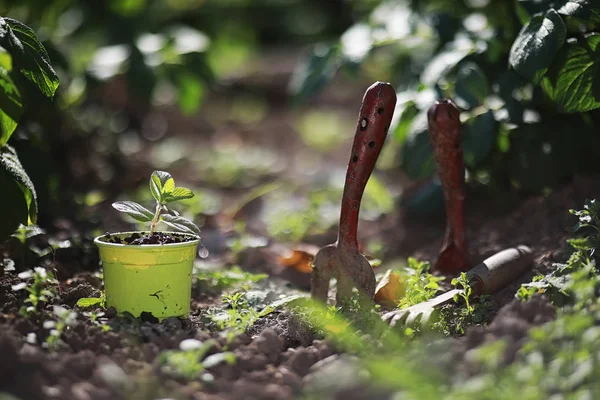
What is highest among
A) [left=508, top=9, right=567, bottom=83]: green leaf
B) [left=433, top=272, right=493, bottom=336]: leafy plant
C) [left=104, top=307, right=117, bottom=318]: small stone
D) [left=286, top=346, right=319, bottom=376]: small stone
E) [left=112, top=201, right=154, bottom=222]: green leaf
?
[left=508, top=9, right=567, bottom=83]: green leaf

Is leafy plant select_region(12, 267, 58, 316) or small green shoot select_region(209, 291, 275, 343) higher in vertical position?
leafy plant select_region(12, 267, 58, 316)

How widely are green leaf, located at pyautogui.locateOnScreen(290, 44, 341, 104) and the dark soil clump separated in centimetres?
133

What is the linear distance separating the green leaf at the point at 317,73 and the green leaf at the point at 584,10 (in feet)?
3.83

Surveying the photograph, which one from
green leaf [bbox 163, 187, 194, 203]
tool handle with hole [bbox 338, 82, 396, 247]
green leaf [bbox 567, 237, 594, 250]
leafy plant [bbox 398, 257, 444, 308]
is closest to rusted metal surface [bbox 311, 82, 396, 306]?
tool handle with hole [bbox 338, 82, 396, 247]

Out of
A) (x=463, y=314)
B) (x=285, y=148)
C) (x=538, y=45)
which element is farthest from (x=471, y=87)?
(x=285, y=148)

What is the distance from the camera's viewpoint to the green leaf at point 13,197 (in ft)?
6.40

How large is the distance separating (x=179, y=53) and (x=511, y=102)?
1850mm

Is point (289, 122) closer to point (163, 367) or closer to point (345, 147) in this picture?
point (345, 147)

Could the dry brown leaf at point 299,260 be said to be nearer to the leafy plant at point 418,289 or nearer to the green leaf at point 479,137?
the leafy plant at point 418,289

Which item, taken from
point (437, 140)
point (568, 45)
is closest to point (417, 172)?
point (437, 140)

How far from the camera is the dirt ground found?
1.34 metres

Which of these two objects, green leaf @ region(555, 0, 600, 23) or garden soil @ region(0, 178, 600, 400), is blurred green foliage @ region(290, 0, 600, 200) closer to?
green leaf @ region(555, 0, 600, 23)

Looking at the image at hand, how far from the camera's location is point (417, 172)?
8.68 feet

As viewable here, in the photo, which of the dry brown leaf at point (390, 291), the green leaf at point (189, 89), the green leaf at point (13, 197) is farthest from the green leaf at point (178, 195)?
the green leaf at point (189, 89)
